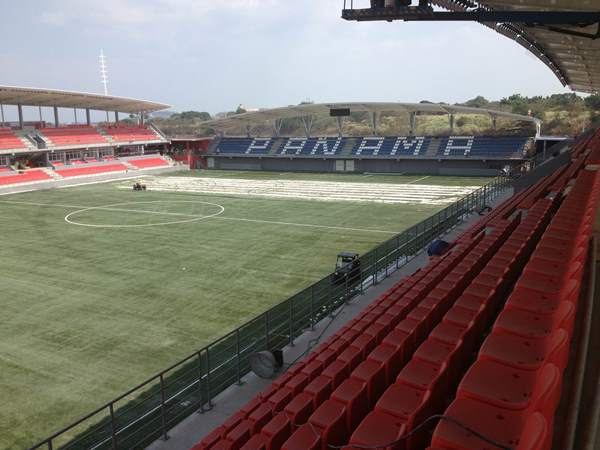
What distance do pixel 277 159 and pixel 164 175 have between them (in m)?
13.1

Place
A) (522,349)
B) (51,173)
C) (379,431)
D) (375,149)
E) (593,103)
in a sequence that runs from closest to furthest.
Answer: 1. (522,349)
2. (379,431)
3. (51,173)
4. (375,149)
5. (593,103)

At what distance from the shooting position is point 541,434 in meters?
2.36

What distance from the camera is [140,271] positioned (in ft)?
60.2

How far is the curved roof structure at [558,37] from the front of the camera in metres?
12.2

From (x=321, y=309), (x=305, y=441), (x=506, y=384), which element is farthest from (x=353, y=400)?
(x=321, y=309)

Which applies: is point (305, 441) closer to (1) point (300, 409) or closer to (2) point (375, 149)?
(1) point (300, 409)

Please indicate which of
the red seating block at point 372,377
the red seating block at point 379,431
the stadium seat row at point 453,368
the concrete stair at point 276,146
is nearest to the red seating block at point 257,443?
the stadium seat row at point 453,368

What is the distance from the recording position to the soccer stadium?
3.82 metres

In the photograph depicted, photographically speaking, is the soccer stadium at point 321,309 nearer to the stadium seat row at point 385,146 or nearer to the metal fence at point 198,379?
the metal fence at point 198,379

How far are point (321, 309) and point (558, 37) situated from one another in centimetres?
1284

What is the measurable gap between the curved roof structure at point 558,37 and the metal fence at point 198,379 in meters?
7.44

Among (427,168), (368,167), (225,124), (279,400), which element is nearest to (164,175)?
(225,124)

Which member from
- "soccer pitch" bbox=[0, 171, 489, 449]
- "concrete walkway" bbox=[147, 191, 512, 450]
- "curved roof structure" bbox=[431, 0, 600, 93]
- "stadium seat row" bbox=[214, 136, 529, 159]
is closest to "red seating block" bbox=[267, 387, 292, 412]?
"concrete walkway" bbox=[147, 191, 512, 450]

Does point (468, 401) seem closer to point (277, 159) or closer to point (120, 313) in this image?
point (120, 313)
